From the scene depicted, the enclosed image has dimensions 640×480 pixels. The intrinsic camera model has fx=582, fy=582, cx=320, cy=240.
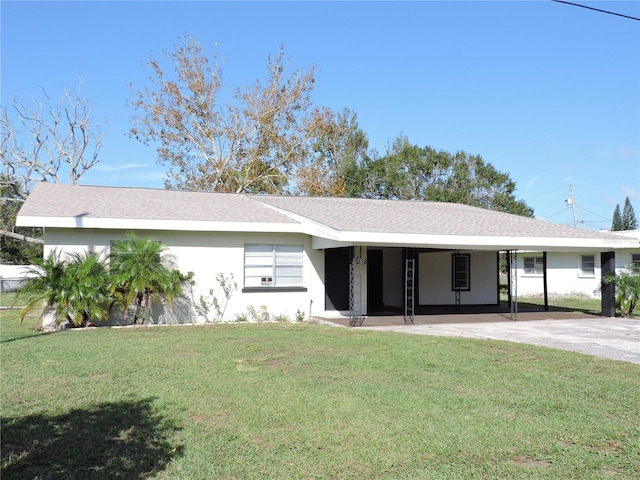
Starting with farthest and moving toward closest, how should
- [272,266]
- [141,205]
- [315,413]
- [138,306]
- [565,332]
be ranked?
[141,205] → [272,266] → [138,306] → [565,332] → [315,413]

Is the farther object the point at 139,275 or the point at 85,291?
the point at 139,275

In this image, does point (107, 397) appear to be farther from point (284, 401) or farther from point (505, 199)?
point (505, 199)

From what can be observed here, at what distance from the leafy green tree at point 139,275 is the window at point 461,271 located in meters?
10.6

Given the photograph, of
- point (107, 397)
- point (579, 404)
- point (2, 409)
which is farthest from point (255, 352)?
point (579, 404)

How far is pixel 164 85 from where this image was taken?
3253 centimetres

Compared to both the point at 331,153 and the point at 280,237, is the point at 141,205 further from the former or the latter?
the point at 331,153

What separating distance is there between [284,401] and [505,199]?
3423 cm

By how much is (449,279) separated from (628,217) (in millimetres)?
62936

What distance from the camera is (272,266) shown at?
52.9ft

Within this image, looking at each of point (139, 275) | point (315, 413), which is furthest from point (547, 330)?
point (139, 275)

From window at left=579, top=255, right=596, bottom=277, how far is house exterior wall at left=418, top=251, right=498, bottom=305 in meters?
8.83

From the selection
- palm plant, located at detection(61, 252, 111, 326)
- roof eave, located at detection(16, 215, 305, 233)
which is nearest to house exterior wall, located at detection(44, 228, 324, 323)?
roof eave, located at detection(16, 215, 305, 233)

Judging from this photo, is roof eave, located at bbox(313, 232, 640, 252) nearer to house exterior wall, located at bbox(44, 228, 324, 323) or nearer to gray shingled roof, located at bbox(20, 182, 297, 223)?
house exterior wall, located at bbox(44, 228, 324, 323)

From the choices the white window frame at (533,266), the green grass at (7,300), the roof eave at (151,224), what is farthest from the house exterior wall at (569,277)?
the green grass at (7,300)
